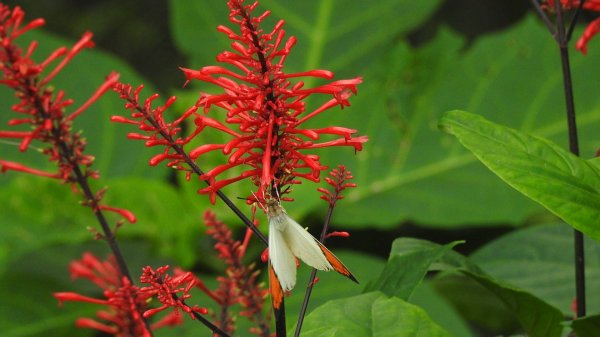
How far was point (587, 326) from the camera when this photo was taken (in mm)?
729

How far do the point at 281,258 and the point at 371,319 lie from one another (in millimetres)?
149

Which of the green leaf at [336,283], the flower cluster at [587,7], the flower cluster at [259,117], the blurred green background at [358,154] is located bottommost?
the green leaf at [336,283]

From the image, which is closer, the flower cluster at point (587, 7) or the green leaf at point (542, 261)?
→ the flower cluster at point (587, 7)

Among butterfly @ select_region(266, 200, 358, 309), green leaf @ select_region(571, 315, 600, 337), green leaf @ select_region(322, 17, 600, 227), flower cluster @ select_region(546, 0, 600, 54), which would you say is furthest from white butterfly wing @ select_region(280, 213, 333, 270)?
green leaf @ select_region(322, 17, 600, 227)

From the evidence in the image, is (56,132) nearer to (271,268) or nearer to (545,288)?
(271,268)

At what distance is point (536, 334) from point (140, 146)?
141 centimetres

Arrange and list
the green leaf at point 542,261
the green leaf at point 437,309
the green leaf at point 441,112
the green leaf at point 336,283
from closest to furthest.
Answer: the green leaf at point 542,261, the green leaf at point 437,309, the green leaf at point 336,283, the green leaf at point 441,112

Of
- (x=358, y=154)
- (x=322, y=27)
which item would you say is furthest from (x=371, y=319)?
(x=322, y=27)

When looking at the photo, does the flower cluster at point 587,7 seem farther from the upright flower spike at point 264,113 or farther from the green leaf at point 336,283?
the green leaf at point 336,283

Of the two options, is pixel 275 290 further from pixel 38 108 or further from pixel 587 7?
pixel 587 7

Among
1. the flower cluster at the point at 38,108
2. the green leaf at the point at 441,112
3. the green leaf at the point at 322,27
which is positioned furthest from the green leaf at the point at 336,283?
the flower cluster at the point at 38,108

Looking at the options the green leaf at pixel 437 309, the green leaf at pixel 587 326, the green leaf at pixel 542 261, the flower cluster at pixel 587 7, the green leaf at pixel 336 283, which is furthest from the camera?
the green leaf at pixel 336 283

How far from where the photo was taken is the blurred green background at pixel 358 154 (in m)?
1.79

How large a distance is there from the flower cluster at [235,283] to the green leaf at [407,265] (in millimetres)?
120
